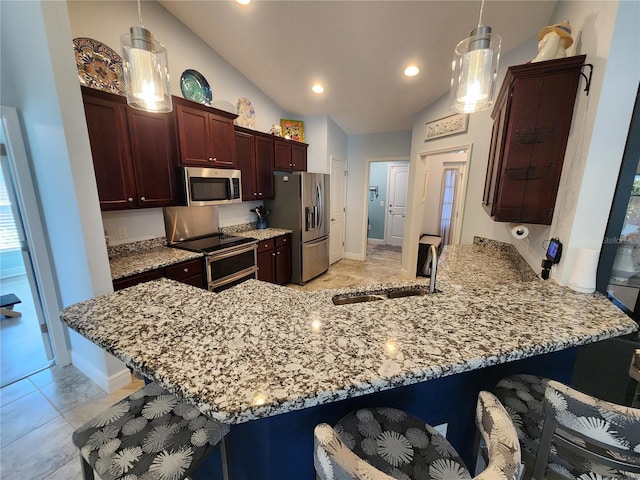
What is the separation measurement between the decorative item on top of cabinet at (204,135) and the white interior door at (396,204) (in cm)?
471

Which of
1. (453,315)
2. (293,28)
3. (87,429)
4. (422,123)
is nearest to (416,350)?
(453,315)

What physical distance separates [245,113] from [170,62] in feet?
3.42

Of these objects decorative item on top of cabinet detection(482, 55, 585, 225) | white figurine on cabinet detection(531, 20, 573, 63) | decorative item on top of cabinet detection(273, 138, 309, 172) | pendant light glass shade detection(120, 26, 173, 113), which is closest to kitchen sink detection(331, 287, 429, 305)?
decorative item on top of cabinet detection(482, 55, 585, 225)

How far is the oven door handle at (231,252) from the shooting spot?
105 inches

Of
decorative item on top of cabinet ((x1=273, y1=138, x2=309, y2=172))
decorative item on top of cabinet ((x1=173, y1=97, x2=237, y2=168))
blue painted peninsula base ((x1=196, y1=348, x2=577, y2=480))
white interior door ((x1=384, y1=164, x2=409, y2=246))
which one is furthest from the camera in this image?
white interior door ((x1=384, y1=164, x2=409, y2=246))

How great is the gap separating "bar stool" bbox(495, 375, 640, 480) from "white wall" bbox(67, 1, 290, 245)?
3072 mm

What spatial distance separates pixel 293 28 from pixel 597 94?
2579 millimetres

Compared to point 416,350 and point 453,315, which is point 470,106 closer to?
point 453,315

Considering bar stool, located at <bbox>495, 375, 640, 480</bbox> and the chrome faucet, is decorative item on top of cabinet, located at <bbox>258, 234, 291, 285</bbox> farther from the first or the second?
bar stool, located at <bbox>495, 375, 640, 480</bbox>

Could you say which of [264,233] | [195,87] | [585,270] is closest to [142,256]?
[264,233]

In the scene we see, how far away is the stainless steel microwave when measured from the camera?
8.61 feet

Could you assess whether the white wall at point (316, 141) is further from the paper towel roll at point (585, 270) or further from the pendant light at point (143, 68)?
the paper towel roll at point (585, 270)

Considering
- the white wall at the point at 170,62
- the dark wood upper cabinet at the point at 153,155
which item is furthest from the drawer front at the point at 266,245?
the dark wood upper cabinet at the point at 153,155

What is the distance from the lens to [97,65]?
2.13 m
